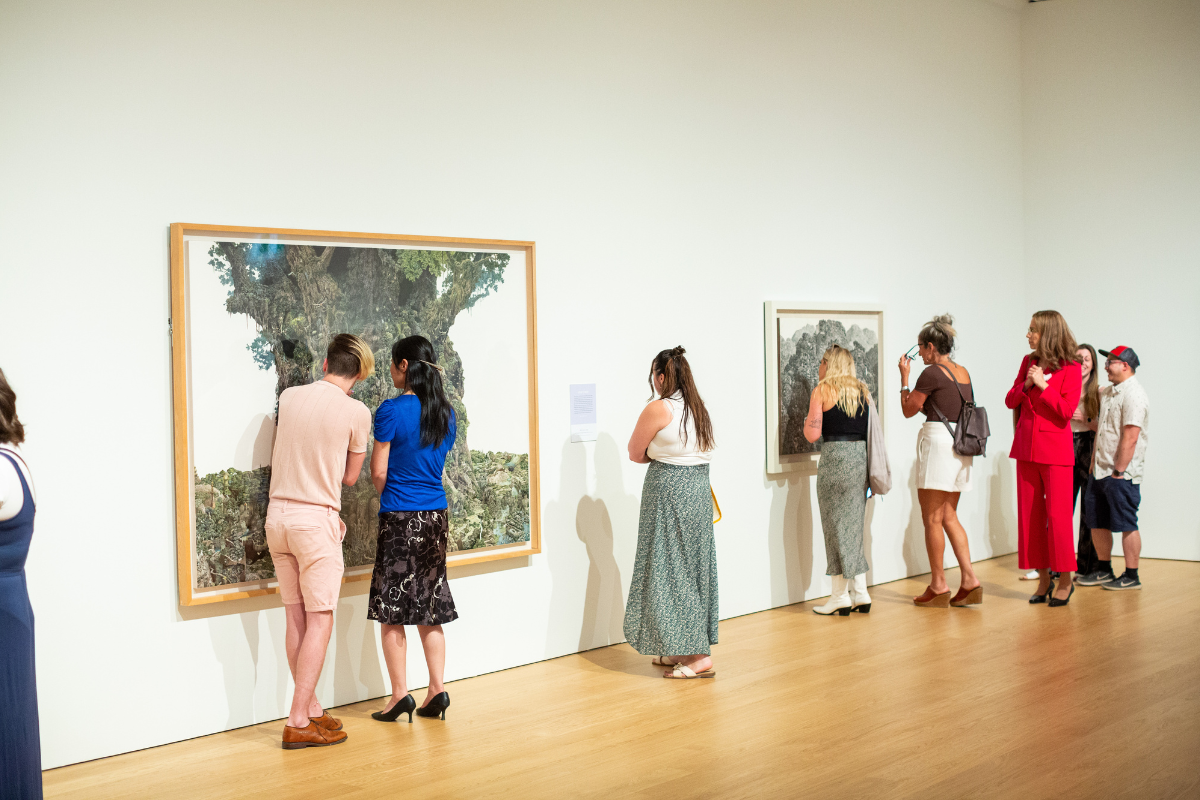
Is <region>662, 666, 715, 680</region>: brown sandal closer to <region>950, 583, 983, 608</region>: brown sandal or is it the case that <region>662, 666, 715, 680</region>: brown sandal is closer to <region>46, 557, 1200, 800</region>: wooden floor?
<region>46, 557, 1200, 800</region>: wooden floor

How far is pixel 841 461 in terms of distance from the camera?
22.9 ft

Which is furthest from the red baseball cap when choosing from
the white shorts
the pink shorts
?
the pink shorts

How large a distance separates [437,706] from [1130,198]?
7843 millimetres

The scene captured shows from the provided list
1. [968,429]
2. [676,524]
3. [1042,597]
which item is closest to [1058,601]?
[1042,597]

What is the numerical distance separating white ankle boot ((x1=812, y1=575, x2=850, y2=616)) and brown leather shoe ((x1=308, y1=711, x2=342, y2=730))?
3.67 m

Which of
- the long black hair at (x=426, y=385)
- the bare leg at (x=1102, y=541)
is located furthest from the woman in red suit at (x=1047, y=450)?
the long black hair at (x=426, y=385)

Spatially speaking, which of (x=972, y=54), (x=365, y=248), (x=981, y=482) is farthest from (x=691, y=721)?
(x=972, y=54)

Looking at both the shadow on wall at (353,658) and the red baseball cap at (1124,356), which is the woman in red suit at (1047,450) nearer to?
the red baseball cap at (1124,356)

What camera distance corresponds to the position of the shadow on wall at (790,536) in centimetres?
740

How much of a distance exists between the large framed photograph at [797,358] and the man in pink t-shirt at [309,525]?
137 inches

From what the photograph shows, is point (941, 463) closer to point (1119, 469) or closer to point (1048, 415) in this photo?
point (1048, 415)

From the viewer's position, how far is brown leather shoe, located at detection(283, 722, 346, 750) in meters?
4.56

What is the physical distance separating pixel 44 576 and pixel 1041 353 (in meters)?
6.19

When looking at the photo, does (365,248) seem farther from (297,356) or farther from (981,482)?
(981,482)
